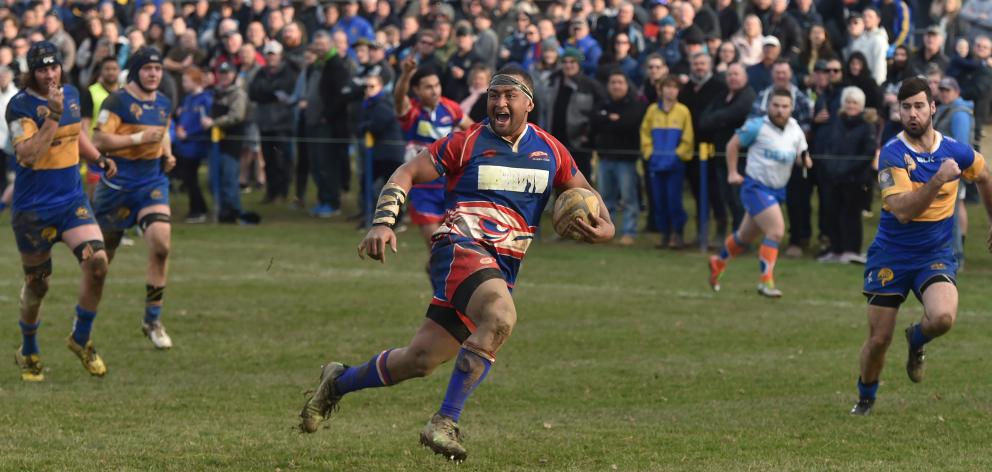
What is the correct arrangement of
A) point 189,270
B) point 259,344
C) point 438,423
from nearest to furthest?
point 438,423
point 259,344
point 189,270

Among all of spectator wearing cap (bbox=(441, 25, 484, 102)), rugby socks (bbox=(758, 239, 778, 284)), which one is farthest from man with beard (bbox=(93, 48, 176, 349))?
spectator wearing cap (bbox=(441, 25, 484, 102))

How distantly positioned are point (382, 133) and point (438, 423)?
14.7m

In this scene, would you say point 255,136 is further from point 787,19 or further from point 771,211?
point 771,211

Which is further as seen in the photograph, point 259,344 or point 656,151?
point 656,151

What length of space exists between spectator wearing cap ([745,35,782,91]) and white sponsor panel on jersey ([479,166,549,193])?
12339 millimetres

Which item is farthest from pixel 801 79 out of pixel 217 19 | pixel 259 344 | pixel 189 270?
pixel 217 19

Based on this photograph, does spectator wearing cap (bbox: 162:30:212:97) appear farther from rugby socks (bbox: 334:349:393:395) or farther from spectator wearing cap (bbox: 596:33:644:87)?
rugby socks (bbox: 334:349:393:395)

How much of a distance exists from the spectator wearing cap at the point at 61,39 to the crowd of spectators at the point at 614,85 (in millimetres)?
649

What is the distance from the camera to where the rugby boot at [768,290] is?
53.1 feet

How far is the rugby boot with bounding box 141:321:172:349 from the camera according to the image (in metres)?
13.5

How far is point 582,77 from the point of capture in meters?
21.4

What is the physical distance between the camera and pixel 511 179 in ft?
27.8

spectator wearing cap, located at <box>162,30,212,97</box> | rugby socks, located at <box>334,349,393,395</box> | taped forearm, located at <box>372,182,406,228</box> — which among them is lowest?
spectator wearing cap, located at <box>162,30,212,97</box>

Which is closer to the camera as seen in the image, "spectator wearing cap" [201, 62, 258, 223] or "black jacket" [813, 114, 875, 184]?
"black jacket" [813, 114, 875, 184]
